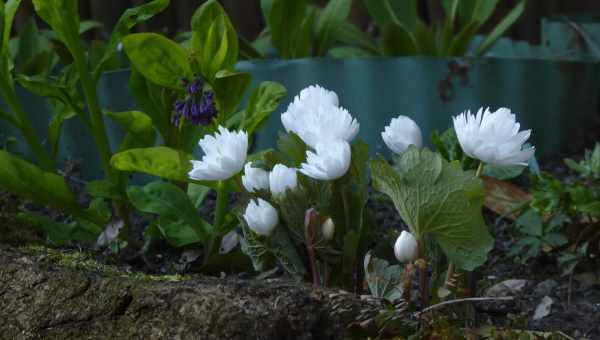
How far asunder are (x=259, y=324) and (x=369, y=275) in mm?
263

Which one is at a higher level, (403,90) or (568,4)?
(568,4)

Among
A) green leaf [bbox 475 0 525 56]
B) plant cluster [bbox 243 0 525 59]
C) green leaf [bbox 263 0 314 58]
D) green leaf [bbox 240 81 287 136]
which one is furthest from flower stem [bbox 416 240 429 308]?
green leaf [bbox 475 0 525 56]

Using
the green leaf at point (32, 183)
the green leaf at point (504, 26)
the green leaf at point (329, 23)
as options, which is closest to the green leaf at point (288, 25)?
the green leaf at point (329, 23)

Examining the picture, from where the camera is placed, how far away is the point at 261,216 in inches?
56.1

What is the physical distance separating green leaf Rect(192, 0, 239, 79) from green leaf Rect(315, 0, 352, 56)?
0.89 metres

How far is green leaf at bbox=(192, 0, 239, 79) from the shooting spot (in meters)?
1.79

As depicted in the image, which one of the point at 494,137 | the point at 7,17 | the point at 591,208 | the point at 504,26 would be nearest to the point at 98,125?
the point at 7,17

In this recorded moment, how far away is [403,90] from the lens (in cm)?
280

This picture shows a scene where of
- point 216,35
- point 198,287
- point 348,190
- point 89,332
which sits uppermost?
point 216,35

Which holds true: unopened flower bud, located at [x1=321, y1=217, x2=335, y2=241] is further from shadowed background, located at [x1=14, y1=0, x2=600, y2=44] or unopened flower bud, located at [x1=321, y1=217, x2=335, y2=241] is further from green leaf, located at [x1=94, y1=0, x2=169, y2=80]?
shadowed background, located at [x1=14, y1=0, x2=600, y2=44]

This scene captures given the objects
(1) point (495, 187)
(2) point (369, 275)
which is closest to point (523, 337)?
(2) point (369, 275)

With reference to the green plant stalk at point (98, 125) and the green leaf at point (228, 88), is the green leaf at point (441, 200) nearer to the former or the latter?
the green leaf at point (228, 88)

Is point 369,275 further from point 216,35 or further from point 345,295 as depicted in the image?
point 216,35

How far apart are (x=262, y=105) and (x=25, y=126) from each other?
0.63m
